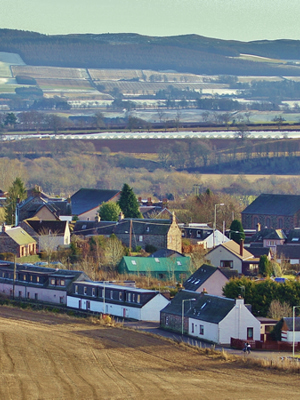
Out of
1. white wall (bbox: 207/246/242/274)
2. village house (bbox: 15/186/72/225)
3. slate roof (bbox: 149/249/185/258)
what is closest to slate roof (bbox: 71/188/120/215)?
village house (bbox: 15/186/72/225)

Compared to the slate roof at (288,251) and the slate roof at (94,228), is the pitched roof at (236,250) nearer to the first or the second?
the slate roof at (288,251)

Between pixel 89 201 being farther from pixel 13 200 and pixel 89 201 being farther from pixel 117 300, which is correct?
pixel 117 300

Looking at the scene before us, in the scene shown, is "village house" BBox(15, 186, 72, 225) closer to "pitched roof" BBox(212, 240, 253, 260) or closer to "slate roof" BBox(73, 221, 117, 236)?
"slate roof" BBox(73, 221, 117, 236)

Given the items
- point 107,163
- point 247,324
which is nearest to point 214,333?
point 247,324

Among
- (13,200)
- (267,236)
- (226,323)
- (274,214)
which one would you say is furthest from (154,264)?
(274,214)

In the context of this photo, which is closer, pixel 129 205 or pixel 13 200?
pixel 129 205

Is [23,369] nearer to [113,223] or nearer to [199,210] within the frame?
[113,223]

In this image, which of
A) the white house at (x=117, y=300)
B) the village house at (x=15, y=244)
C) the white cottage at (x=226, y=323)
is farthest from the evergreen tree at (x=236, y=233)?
the white cottage at (x=226, y=323)
